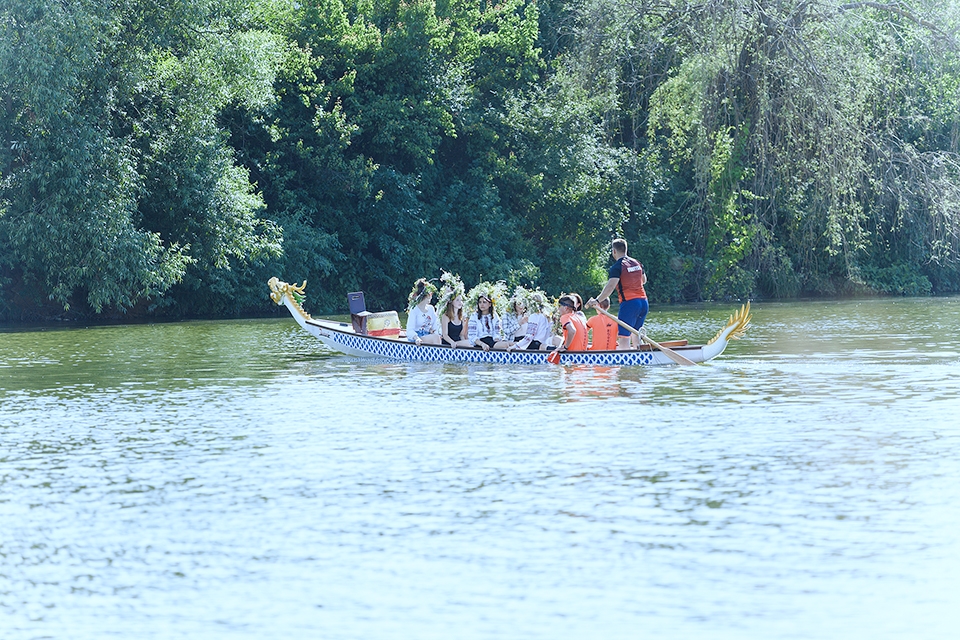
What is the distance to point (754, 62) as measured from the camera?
126 feet

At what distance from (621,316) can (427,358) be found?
3459 millimetres

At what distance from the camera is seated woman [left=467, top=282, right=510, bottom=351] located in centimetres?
2166

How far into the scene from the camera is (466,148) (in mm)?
46250

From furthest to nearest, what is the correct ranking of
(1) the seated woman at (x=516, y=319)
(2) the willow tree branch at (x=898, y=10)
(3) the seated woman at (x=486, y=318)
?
(2) the willow tree branch at (x=898, y=10) → (3) the seated woman at (x=486, y=318) → (1) the seated woman at (x=516, y=319)

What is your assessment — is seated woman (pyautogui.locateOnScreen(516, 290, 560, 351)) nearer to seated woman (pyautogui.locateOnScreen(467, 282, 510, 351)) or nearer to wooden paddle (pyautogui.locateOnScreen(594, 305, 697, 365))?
seated woman (pyautogui.locateOnScreen(467, 282, 510, 351))

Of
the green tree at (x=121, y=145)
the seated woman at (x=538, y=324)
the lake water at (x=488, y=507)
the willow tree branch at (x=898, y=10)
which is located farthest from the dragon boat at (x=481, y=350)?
the willow tree branch at (x=898, y=10)

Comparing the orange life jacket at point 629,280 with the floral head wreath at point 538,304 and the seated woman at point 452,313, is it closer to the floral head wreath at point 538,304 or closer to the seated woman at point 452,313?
the floral head wreath at point 538,304

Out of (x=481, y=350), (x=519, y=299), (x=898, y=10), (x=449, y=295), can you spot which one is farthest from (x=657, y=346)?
(x=898, y=10)

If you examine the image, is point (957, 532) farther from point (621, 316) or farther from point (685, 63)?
point (685, 63)

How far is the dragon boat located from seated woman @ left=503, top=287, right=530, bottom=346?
42 centimetres

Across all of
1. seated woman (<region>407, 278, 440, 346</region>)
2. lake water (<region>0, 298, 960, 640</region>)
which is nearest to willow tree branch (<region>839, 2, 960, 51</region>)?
seated woman (<region>407, 278, 440, 346</region>)

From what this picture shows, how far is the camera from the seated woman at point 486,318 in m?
21.7

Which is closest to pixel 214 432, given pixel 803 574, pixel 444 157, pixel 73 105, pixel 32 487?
pixel 32 487

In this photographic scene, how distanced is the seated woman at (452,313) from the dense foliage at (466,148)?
13.4 meters
